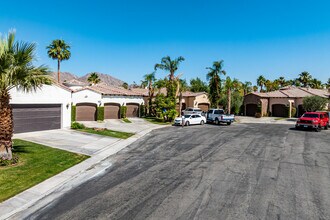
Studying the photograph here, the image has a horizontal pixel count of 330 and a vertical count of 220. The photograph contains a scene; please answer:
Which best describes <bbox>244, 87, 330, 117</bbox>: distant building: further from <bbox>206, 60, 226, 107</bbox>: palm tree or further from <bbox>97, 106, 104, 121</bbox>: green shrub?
<bbox>97, 106, 104, 121</bbox>: green shrub

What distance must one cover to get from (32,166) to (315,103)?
35055 mm

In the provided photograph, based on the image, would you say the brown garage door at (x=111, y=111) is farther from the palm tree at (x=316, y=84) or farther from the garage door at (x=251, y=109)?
the palm tree at (x=316, y=84)

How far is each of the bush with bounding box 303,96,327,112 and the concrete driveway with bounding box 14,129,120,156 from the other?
92.3ft

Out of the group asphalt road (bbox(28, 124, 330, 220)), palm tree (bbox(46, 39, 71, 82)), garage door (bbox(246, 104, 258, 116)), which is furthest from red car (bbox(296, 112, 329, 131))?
palm tree (bbox(46, 39, 71, 82))

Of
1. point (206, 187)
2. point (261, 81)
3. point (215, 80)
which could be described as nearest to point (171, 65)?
point (215, 80)

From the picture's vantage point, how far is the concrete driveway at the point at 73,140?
16.0 metres

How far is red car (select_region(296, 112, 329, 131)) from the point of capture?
2489 cm

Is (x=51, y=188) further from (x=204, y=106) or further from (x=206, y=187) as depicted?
(x=204, y=106)

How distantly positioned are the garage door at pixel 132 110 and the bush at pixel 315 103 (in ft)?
81.0

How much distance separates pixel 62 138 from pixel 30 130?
4.31m

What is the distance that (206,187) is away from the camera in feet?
30.1

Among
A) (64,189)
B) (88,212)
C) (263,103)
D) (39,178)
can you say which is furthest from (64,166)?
(263,103)

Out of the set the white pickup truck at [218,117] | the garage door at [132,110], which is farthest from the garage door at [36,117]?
the white pickup truck at [218,117]

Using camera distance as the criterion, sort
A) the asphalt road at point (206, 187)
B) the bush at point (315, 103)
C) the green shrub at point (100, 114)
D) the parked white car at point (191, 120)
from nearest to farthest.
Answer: the asphalt road at point (206, 187) → the parked white car at point (191, 120) → the green shrub at point (100, 114) → the bush at point (315, 103)
